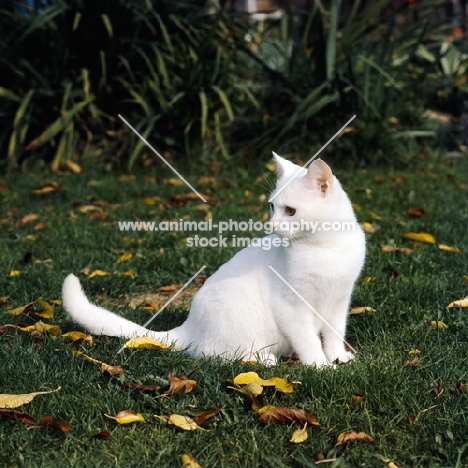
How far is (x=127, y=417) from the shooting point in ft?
7.14

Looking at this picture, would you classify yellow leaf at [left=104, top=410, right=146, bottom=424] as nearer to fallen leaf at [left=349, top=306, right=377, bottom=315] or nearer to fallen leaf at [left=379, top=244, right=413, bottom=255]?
fallen leaf at [left=349, top=306, right=377, bottom=315]

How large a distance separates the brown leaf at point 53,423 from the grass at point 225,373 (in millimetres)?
23

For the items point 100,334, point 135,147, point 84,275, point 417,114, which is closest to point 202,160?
point 135,147

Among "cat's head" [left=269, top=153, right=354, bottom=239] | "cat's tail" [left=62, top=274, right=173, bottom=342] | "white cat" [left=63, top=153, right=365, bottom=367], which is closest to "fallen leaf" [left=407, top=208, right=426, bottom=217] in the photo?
"white cat" [left=63, top=153, right=365, bottom=367]

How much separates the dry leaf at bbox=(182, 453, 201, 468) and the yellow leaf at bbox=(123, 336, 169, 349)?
0.69m

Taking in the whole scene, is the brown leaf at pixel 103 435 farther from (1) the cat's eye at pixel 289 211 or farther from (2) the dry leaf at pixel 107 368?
(1) the cat's eye at pixel 289 211

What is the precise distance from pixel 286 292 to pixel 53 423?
1003mm

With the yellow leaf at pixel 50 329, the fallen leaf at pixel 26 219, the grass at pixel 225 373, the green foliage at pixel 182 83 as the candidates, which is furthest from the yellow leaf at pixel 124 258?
the green foliage at pixel 182 83

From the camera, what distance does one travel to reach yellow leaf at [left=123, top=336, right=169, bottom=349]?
2617 millimetres

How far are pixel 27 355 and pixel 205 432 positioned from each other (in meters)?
0.87

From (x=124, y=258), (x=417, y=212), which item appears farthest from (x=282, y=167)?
(x=417, y=212)

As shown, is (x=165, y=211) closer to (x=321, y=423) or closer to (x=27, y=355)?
(x=27, y=355)

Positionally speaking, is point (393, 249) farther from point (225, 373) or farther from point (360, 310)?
point (225, 373)

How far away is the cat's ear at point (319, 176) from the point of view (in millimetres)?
2475
